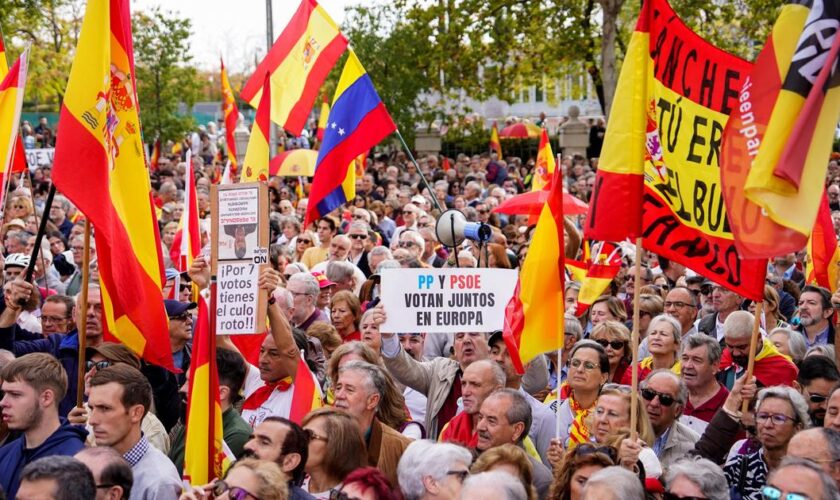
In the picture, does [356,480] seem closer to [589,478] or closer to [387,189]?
[589,478]

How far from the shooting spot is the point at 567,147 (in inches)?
1452

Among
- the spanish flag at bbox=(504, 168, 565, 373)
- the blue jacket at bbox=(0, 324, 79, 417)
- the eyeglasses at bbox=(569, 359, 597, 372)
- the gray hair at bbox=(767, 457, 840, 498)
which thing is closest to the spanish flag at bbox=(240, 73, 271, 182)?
the blue jacket at bbox=(0, 324, 79, 417)

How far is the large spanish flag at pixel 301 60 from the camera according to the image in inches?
518

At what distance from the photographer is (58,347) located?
28.5 ft

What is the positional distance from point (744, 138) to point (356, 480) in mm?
2334

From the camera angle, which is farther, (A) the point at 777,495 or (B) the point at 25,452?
(B) the point at 25,452

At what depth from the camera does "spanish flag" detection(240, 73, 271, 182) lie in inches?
372

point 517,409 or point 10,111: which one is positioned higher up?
point 10,111

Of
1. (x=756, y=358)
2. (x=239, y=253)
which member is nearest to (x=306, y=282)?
(x=239, y=253)

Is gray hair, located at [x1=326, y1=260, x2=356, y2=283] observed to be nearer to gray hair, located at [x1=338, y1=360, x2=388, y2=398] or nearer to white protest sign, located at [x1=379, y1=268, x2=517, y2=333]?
white protest sign, located at [x1=379, y1=268, x2=517, y2=333]

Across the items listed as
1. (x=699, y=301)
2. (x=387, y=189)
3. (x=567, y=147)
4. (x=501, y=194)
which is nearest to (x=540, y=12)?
(x=567, y=147)

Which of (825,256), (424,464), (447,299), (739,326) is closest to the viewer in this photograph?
(424,464)

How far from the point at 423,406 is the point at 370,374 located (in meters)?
1.53

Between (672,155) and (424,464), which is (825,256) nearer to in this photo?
(672,155)
